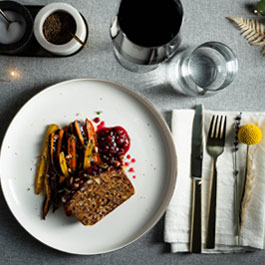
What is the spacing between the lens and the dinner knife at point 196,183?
1.15 m

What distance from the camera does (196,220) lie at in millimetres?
1153

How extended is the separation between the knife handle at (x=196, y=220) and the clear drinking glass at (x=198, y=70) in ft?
1.17

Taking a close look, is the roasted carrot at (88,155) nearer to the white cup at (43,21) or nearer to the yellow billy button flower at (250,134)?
the white cup at (43,21)

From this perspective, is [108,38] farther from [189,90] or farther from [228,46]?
[228,46]

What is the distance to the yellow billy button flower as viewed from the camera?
113 centimetres

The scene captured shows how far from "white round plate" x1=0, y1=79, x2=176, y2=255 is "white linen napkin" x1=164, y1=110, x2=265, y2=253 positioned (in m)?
0.06

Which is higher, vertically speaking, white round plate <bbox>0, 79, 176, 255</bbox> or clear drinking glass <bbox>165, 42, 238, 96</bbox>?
clear drinking glass <bbox>165, 42, 238, 96</bbox>

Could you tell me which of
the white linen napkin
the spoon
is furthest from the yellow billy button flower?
the spoon

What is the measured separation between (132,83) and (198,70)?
0.26m

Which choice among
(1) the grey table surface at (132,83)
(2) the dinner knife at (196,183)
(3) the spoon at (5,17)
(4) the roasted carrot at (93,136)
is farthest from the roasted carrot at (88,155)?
(3) the spoon at (5,17)

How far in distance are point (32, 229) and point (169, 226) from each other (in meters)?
0.51

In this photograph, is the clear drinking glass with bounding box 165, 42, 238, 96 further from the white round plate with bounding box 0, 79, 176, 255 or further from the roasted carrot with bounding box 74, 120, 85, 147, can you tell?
the roasted carrot with bounding box 74, 120, 85, 147

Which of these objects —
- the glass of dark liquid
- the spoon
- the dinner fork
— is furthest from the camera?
the dinner fork

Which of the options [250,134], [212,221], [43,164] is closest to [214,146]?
[250,134]
